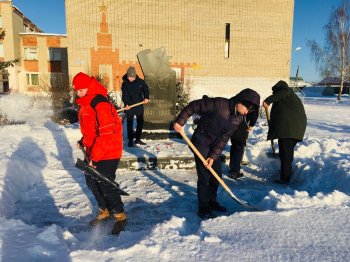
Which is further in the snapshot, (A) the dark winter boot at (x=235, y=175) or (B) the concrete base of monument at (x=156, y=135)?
(B) the concrete base of monument at (x=156, y=135)

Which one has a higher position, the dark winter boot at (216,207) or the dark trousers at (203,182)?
the dark trousers at (203,182)

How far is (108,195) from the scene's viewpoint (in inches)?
131

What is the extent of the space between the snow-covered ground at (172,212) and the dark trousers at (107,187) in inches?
9.7

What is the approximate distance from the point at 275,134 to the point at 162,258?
302 centimetres

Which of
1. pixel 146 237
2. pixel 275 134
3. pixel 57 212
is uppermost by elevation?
pixel 275 134

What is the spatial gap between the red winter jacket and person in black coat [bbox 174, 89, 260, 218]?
0.66m

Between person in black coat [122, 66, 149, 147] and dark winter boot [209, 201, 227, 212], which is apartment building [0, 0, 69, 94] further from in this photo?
dark winter boot [209, 201, 227, 212]

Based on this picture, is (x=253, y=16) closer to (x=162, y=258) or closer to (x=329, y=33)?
(x=329, y=33)

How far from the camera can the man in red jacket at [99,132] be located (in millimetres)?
3074

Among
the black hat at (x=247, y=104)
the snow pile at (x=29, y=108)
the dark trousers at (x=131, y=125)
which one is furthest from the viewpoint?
A: the snow pile at (x=29, y=108)

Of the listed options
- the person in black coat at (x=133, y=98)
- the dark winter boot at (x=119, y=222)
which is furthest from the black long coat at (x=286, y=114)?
the person in black coat at (x=133, y=98)

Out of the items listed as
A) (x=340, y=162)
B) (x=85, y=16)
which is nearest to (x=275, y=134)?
(x=340, y=162)

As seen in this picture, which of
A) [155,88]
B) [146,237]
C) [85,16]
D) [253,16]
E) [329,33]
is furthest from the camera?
[329,33]

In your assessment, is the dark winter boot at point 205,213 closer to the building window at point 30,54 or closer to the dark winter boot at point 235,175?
the dark winter boot at point 235,175
